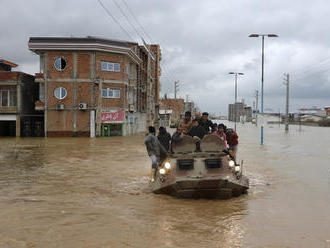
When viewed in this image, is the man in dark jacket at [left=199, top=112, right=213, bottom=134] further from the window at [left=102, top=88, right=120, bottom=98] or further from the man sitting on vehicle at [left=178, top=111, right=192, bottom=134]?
the window at [left=102, top=88, right=120, bottom=98]

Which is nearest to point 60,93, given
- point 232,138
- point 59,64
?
point 59,64

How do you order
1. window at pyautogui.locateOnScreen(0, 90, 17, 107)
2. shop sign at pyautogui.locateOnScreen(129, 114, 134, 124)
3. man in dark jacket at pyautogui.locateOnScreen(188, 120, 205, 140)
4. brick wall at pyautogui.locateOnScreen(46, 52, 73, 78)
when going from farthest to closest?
shop sign at pyautogui.locateOnScreen(129, 114, 134, 124), window at pyautogui.locateOnScreen(0, 90, 17, 107), brick wall at pyautogui.locateOnScreen(46, 52, 73, 78), man in dark jacket at pyautogui.locateOnScreen(188, 120, 205, 140)

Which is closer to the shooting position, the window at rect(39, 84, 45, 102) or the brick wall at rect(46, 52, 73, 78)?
the brick wall at rect(46, 52, 73, 78)

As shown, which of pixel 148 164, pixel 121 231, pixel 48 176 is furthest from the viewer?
pixel 148 164

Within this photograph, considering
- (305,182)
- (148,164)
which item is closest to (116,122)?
(148,164)

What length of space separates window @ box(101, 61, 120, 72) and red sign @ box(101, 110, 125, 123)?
A: 15.1ft

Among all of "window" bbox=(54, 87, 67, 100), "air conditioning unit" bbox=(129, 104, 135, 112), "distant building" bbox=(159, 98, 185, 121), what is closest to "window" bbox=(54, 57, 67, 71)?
"window" bbox=(54, 87, 67, 100)

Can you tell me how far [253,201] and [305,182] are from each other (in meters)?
3.91

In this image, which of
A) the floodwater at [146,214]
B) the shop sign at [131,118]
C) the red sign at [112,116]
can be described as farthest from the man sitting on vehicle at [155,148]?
the shop sign at [131,118]

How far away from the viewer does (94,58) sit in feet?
128

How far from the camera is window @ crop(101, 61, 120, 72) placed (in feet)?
130

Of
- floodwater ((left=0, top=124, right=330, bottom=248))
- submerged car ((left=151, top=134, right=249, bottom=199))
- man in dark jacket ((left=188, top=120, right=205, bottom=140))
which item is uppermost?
man in dark jacket ((left=188, top=120, right=205, bottom=140))

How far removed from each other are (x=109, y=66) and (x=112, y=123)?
6158 mm

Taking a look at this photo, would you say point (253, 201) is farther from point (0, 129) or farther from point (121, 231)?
point (0, 129)
